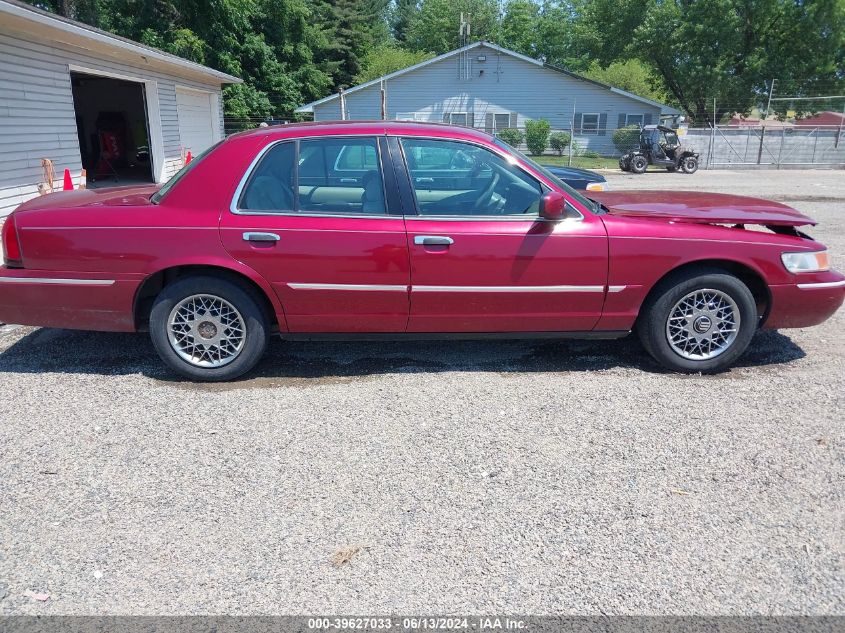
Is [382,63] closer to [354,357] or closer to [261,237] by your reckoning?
[354,357]

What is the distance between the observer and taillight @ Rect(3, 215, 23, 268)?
4.35 meters

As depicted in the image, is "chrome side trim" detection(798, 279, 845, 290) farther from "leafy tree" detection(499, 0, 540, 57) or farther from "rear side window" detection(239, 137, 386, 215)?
"leafy tree" detection(499, 0, 540, 57)

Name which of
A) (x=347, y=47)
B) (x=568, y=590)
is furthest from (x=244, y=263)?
(x=347, y=47)

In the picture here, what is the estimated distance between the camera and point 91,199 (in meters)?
4.75

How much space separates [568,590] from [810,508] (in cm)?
133

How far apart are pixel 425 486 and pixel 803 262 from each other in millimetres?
3072

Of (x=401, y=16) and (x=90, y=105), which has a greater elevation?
(x=401, y=16)

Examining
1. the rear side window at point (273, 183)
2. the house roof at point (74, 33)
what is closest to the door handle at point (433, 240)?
the rear side window at point (273, 183)

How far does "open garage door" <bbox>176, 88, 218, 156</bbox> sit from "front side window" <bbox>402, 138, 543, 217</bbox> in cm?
1682

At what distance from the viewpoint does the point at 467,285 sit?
169 inches

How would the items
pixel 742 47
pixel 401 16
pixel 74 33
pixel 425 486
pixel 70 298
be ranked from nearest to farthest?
pixel 425 486
pixel 70 298
pixel 74 33
pixel 742 47
pixel 401 16

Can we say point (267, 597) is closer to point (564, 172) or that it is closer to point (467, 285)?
point (467, 285)

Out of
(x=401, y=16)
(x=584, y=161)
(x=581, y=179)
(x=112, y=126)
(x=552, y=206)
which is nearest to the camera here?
(x=552, y=206)

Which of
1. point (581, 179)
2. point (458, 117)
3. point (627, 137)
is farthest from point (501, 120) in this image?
point (581, 179)
